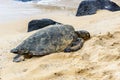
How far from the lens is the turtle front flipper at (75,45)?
4.62 meters

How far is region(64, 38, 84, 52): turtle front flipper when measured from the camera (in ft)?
15.2

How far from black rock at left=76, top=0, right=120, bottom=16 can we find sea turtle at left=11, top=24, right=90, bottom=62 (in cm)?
386

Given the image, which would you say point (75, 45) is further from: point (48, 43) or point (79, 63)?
point (79, 63)

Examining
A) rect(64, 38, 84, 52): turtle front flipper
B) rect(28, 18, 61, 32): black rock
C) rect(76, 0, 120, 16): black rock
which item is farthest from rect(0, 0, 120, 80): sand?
rect(76, 0, 120, 16): black rock

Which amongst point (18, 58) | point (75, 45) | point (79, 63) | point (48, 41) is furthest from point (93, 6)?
point (79, 63)

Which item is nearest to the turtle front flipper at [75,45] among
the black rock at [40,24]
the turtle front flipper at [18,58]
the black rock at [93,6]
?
the turtle front flipper at [18,58]

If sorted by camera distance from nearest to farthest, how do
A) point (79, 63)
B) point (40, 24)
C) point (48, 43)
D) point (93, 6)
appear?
point (79, 63) → point (48, 43) → point (40, 24) → point (93, 6)

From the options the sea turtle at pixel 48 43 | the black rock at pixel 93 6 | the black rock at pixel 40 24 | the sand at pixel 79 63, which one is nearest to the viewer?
the sand at pixel 79 63

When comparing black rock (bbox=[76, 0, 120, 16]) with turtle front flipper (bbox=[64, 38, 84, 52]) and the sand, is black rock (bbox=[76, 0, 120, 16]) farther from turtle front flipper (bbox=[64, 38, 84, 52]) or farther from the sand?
turtle front flipper (bbox=[64, 38, 84, 52])

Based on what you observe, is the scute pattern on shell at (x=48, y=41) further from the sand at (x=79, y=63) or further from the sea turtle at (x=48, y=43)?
the sand at (x=79, y=63)

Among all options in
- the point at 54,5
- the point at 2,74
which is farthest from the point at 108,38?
the point at 54,5

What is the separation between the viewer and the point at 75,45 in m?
4.75

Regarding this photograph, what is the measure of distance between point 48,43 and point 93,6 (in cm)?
459

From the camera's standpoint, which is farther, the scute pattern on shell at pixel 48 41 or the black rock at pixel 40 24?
the black rock at pixel 40 24
